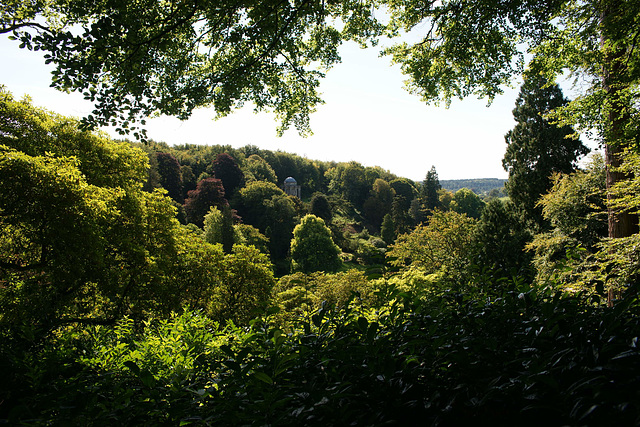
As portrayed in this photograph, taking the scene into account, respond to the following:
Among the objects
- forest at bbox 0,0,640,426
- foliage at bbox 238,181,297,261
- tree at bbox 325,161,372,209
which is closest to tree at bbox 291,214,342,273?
foliage at bbox 238,181,297,261

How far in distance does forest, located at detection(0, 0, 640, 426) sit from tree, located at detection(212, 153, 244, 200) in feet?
157

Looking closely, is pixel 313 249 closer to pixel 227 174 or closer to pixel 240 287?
pixel 240 287

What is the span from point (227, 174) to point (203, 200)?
16641 mm

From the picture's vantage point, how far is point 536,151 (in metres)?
21.4

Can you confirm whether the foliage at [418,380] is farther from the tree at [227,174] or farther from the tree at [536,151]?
the tree at [227,174]

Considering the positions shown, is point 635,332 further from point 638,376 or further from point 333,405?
point 333,405

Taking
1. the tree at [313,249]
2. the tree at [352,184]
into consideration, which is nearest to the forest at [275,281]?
the tree at [313,249]

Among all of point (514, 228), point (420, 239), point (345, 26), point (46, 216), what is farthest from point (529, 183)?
point (46, 216)

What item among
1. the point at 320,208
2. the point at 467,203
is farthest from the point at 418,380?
the point at 467,203

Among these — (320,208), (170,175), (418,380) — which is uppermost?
(170,175)

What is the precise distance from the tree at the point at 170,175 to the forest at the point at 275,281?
43929mm

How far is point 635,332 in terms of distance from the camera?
1914 mm

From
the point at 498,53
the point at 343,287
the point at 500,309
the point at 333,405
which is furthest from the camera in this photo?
the point at 343,287

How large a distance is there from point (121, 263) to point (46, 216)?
305 centimetres
